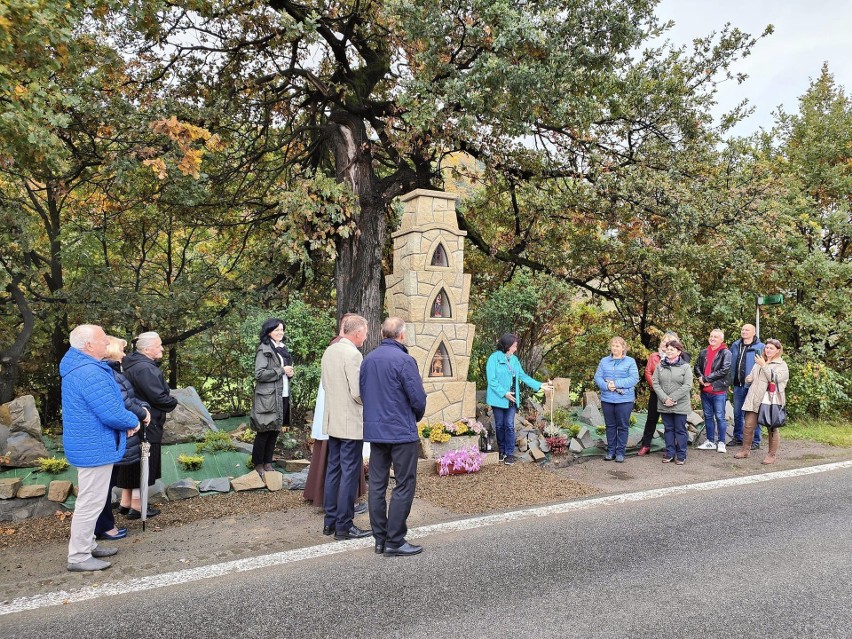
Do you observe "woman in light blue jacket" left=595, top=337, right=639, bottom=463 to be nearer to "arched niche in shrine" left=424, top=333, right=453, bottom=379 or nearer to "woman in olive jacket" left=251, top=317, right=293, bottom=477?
"arched niche in shrine" left=424, top=333, right=453, bottom=379

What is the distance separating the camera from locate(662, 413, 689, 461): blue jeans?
814 cm

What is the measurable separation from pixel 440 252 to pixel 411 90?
2.30m

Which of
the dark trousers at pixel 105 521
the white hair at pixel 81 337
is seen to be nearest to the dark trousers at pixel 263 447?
the dark trousers at pixel 105 521

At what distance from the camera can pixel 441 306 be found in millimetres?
8633

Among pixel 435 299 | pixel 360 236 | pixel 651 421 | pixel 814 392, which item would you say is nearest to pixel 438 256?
pixel 435 299

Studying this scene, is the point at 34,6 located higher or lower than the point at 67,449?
higher

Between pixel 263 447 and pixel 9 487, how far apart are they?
2481 millimetres

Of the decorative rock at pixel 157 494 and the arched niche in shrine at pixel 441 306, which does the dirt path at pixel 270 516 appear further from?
the arched niche in shrine at pixel 441 306

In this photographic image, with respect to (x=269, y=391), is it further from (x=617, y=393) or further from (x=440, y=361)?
(x=617, y=393)

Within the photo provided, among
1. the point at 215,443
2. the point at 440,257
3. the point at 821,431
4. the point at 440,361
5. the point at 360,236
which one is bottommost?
the point at 821,431

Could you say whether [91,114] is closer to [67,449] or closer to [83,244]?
[83,244]

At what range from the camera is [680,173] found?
10.6 meters

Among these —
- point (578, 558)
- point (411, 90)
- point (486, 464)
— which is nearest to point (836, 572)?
point (578, 558)

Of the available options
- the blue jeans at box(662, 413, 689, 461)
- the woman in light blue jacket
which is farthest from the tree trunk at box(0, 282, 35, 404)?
the blue jeans at box(662, 413, 689, 461)
